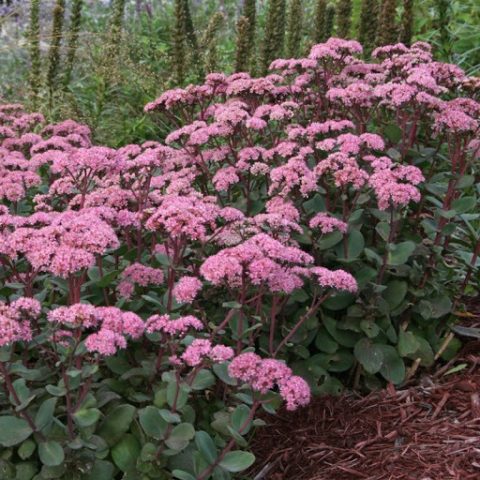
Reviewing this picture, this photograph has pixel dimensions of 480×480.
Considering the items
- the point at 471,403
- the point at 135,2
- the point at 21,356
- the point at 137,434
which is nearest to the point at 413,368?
the point at 471,403

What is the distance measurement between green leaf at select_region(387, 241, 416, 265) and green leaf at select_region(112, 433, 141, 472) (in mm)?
1429

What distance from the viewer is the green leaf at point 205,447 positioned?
249 centimetres

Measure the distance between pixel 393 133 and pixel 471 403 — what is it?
149 cm

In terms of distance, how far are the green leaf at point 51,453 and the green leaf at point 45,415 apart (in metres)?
0.06

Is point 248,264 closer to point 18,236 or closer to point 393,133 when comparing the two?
point 18,236

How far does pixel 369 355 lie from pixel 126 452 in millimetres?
1286

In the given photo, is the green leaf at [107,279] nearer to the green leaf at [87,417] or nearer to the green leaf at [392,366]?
the green leaf at [87,417]

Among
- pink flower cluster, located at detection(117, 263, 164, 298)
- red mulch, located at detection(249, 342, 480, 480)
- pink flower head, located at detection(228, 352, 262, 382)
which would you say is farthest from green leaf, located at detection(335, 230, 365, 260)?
pink flower head, located at detection(228, 352, 262, 382)

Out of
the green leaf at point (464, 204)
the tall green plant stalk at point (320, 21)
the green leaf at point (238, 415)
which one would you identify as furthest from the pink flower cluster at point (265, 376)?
the tall green plant stalk at point (320, 21)

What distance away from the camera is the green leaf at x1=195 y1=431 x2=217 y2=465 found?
8.17ft

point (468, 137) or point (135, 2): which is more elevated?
point (135, 2)

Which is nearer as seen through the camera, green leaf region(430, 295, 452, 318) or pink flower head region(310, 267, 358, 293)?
pink flower head region(310, 267, 358, 293)

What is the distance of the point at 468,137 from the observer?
3631 millimetres

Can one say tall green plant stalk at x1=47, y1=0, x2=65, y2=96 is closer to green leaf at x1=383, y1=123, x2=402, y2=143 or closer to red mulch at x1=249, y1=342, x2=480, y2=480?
green leaf at x1=383, y1=123, x2=402, y2=143
